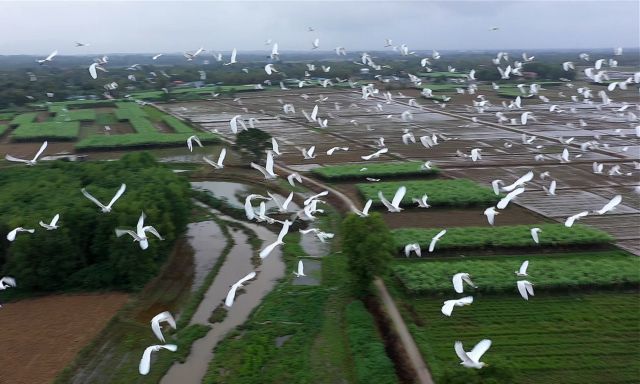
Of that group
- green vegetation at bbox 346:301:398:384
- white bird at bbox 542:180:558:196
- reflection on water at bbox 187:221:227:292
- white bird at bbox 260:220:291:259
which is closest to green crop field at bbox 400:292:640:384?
green vegetation at bbox 346:301:398:384

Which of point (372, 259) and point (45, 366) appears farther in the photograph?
point (372, 259)

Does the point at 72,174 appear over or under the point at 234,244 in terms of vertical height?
over

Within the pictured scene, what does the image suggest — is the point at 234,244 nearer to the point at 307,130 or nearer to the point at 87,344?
the point at 87,344

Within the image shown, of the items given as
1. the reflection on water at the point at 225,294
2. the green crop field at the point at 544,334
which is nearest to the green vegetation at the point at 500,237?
the green crop field at the point at 544,334

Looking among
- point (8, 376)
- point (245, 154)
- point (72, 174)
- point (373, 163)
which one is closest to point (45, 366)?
point (8, 376)

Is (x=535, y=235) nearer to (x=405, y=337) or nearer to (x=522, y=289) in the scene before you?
(x=522, y=289)

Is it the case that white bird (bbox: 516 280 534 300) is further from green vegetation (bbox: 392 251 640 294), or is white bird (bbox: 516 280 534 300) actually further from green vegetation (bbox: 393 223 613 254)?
green vegetation (bbox: 393 223 613 254)
